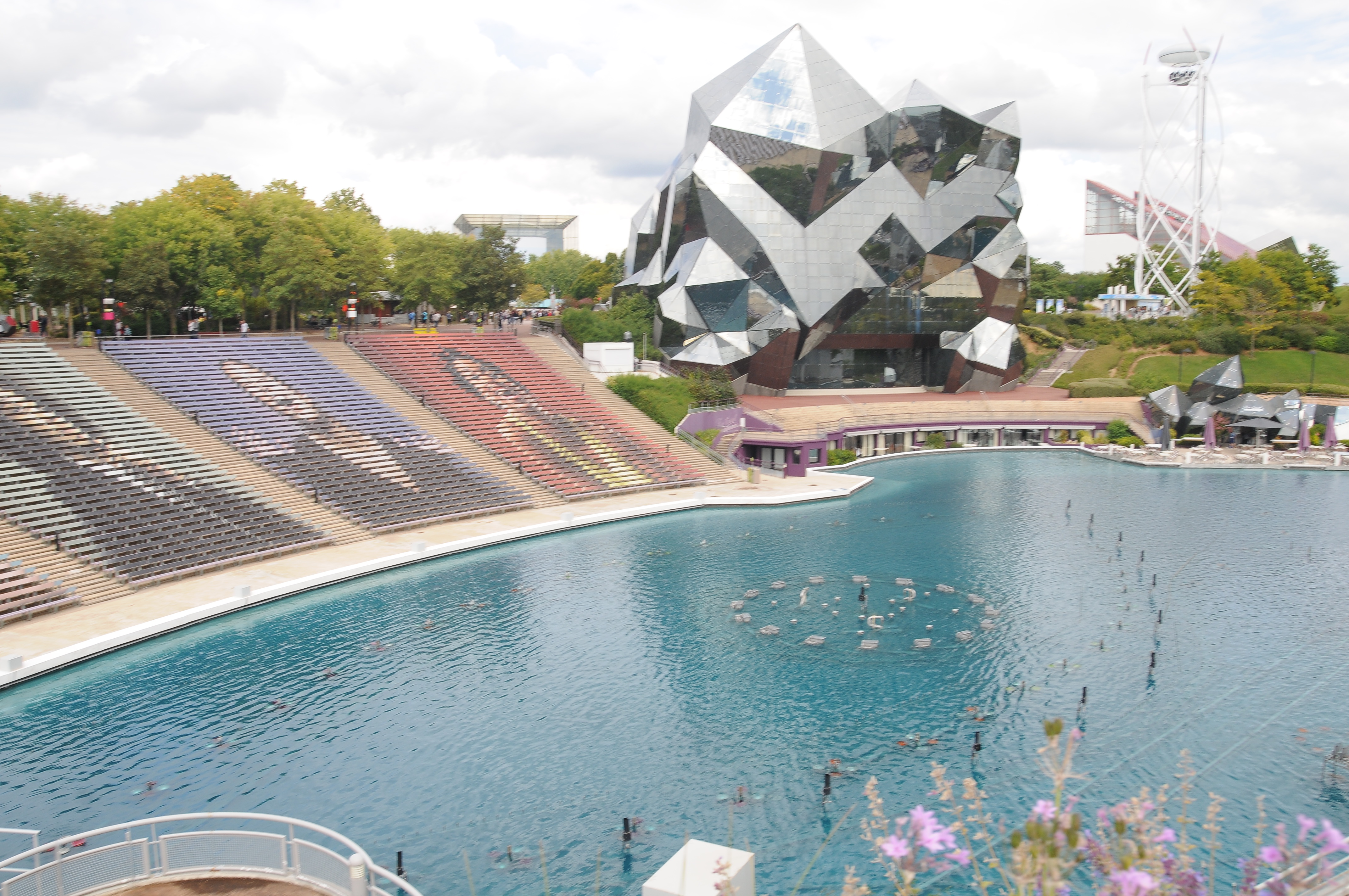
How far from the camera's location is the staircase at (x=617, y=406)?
52.1m

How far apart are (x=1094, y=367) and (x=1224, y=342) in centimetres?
1059

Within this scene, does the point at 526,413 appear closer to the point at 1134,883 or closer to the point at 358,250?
the point at 358,250

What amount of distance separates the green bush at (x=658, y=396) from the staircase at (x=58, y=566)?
3113 centimetres

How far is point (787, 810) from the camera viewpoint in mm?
18266

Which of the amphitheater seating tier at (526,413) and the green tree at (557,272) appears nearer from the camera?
the amphitheater seating tier at (526,413)

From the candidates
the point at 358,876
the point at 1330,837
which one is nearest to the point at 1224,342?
the point at 358,876

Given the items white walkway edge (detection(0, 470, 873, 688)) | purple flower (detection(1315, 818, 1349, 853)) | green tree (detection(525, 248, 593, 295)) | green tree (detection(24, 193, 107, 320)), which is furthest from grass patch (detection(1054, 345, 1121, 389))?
purple flower (detection(1315, 818, 1349, 853))

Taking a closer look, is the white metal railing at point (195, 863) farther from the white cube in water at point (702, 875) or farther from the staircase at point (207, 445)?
the staircase at point (207, 445)

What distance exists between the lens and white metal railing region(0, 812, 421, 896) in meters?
11.6

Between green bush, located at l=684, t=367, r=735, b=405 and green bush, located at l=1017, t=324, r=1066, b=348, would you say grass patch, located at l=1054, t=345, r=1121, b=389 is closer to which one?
green bush, located at l=1017, t=324, r=1066, b=348

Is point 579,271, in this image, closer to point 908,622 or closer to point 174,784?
point 908,622

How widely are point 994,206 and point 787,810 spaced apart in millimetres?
59315

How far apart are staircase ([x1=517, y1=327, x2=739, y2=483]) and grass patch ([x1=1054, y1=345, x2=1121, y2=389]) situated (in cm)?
3741

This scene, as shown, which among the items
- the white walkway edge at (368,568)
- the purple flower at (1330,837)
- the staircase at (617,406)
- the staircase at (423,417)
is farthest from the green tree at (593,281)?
the purple flower at (1330,837)
